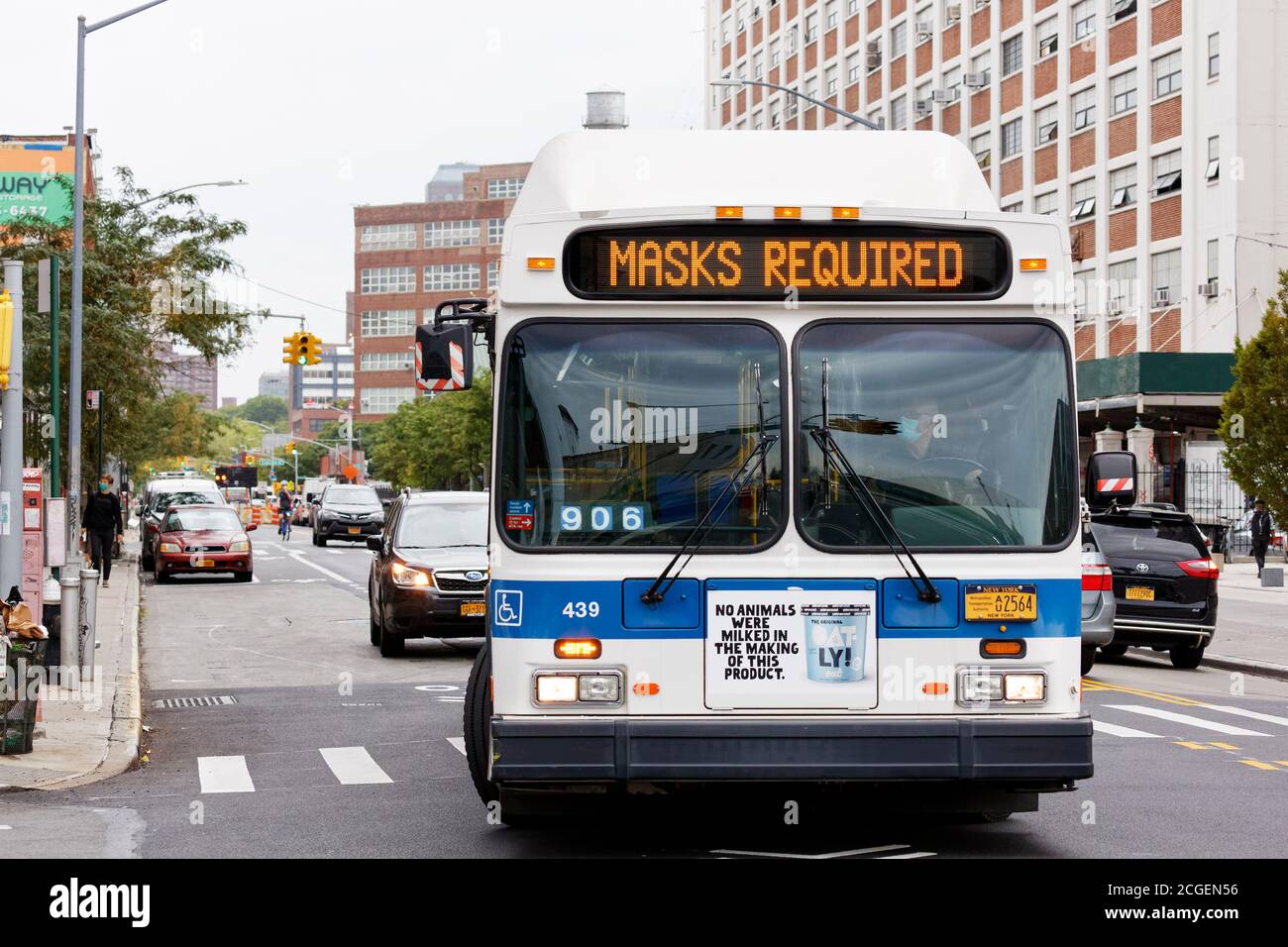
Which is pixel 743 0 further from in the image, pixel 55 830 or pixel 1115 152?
pixel 55 830

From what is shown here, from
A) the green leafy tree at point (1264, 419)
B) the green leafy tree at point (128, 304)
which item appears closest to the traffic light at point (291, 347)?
the green leafy tree at point (128, 304)

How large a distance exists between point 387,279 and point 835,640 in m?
136

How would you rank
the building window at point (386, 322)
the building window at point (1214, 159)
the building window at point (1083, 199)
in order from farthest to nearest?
the building window at point (386, 322) < the building window at point (1083, 199) < the building window at point (1214, 159)

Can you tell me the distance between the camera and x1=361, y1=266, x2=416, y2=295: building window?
139875 mm

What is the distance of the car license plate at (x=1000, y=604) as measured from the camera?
738cm

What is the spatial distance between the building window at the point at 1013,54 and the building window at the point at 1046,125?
2.06 meters

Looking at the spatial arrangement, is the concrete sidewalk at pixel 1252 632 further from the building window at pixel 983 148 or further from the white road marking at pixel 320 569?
the building window at pixel 983 148

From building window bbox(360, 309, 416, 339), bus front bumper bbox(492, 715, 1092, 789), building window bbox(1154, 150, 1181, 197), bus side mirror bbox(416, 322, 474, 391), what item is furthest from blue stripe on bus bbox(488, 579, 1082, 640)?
building window bbox(360, 309, 416, 339)

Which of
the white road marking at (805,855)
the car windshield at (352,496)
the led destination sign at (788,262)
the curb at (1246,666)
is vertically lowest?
the curb at (1246,666)

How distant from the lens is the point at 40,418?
3144cm

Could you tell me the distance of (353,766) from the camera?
1150 cm

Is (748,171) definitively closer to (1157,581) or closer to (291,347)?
(1157,581)

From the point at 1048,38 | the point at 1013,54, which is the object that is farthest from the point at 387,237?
the point at 1048,38

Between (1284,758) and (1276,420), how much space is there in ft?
74.6
